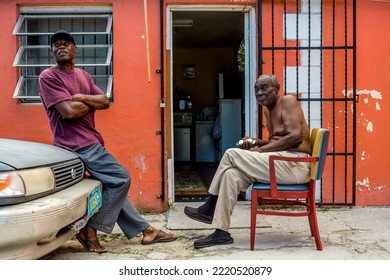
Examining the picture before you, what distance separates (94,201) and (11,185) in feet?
2.92

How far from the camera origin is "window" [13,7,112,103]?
534 centimetres

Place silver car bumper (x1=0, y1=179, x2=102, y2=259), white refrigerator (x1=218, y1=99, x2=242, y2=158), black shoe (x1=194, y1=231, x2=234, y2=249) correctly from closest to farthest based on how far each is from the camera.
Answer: silver car bumper (x1=0, y1=179, x2=102, y2=259) < black shoe (x1=194, y1=231, x2=234, y2=249) < white refrigerator (x1=218, y1=99, x2=242, y2=158)

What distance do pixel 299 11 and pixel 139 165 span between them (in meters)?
2.62

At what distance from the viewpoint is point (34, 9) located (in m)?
5.36

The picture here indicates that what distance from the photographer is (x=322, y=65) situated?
17.9ft

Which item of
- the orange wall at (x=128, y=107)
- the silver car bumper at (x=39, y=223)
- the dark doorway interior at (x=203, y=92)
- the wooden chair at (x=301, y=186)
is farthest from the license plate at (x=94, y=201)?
the dark doorway interior at (x=203, y=92)

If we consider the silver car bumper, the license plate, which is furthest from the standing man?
the silver car bumper

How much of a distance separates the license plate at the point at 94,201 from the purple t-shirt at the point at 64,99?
1.41 ft

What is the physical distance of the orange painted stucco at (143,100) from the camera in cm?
529

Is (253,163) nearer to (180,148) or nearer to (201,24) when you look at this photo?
(201,24)

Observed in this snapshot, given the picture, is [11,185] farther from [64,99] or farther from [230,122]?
[230,122]

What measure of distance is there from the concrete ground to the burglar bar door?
62 centimetres

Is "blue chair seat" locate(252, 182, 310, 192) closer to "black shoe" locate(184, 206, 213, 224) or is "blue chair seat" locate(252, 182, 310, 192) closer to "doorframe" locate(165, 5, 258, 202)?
"black shoe" locate(184, 206, 213, 224)
